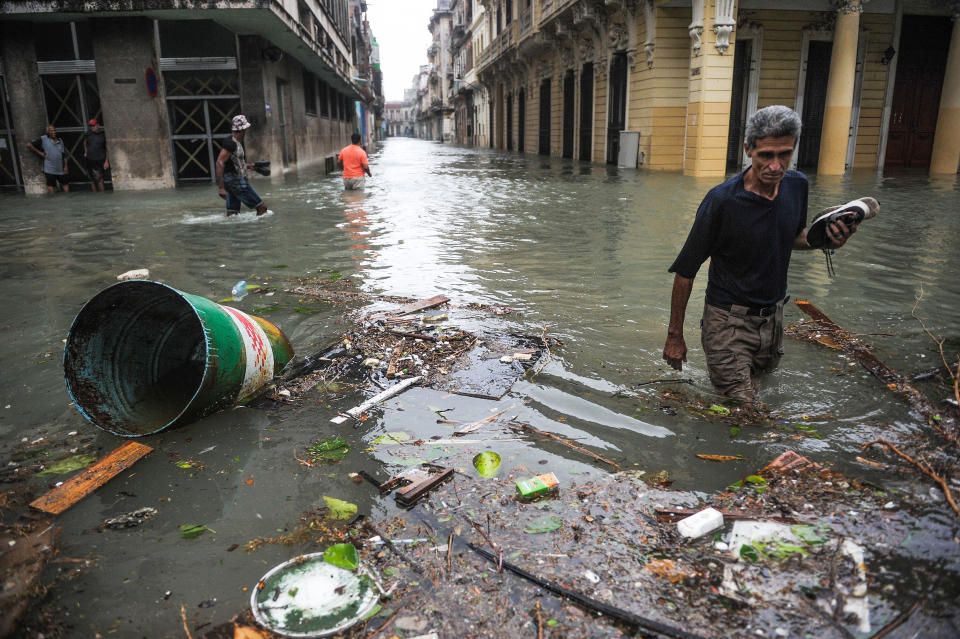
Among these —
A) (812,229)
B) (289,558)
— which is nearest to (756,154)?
(812,229)

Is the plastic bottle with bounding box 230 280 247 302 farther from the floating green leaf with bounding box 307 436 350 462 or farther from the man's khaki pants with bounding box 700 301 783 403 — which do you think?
the man's khaki pants with bounding box 700 301 783 403

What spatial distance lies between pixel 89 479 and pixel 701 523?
263 centimetres

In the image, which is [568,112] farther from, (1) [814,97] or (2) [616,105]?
(1) [814,97]

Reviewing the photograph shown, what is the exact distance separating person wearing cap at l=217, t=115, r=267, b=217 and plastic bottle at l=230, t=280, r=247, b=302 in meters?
4.71

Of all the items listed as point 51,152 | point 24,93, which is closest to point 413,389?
point 51,152

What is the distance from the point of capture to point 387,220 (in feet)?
34.6

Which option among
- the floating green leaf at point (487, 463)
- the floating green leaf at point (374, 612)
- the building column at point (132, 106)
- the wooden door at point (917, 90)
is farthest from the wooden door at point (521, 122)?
the floating green leaf at point (374, 612)

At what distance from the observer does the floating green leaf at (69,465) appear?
9.52ft

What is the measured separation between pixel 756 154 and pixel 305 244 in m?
6.47

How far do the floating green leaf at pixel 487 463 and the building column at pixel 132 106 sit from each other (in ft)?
52.9

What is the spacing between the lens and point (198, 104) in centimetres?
1716

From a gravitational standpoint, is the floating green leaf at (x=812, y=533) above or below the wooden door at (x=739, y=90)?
below

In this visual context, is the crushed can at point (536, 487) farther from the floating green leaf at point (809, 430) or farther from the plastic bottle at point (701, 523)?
the floating green leaf at point (809, 430)

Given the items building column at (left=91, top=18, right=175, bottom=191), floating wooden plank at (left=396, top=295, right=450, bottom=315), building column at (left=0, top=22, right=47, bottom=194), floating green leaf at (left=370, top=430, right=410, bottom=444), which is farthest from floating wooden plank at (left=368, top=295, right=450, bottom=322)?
building column at (left=0, top=22, right=47, bottom=194)
